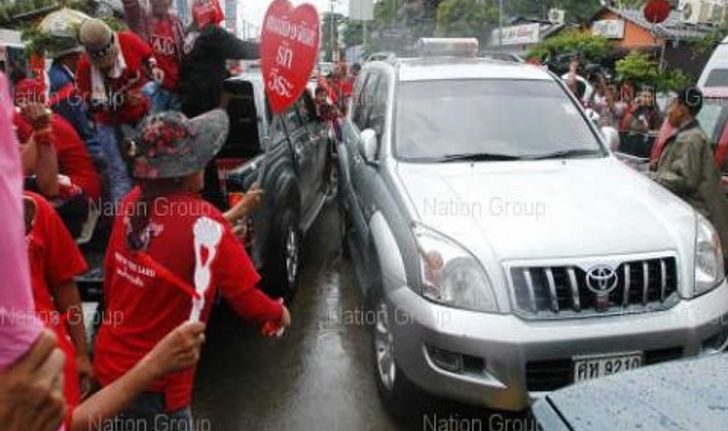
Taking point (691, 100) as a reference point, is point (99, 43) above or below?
above

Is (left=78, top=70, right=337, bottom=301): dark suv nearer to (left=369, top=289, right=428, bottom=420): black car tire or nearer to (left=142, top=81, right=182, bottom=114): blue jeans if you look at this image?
(left=142, top=81, right=182, bottom=114): blue jeans

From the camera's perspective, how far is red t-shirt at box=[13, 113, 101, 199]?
3598mm

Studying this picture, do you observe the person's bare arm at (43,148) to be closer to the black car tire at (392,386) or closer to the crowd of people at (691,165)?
the black car tire at (392,386)

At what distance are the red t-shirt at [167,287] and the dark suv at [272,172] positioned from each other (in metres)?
1.96

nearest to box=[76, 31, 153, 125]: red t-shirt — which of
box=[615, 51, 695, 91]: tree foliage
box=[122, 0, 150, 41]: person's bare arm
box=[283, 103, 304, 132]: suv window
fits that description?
box=[122, 0, 150, 41]: person's bare arm

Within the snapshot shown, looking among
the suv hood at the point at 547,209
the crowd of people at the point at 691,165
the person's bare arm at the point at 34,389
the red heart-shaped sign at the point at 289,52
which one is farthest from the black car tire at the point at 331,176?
the person's bare arm at the point at 34,389

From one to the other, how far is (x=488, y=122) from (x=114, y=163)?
93.8 inches

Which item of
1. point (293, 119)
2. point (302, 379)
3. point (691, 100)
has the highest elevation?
point (691, 100)

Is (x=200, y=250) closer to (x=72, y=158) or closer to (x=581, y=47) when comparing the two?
(x=72, y=158)

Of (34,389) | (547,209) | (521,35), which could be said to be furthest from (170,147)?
(521,35)

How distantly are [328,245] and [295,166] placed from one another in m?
1.58

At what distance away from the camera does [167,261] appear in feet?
6.95

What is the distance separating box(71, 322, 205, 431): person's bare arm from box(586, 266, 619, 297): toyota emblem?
6.80 ft

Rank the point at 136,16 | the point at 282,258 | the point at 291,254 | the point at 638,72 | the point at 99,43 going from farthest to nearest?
the point at 638,72 < the point at 291,254 < the point at 136,16 < the point at 282,258 < the point at 99,43
